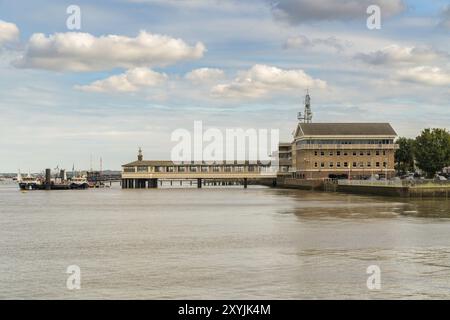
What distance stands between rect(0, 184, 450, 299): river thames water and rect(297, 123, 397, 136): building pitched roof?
9723 cm

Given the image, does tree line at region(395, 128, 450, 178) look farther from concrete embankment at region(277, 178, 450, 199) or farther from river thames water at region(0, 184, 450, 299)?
river thames water at region(0, 184, 450, 299)

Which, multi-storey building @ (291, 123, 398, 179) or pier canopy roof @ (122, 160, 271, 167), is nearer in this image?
multi-storey building @ (291, 123, 398, 179)

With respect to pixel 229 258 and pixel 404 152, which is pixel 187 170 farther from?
pixel 229 258

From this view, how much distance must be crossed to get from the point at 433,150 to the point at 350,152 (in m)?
24.0

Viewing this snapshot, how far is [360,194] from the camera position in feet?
386

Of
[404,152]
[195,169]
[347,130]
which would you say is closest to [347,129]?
[347,130]

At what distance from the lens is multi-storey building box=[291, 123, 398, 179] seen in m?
153

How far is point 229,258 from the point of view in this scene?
111 feet

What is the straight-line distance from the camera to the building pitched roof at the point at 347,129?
154000 millimetres

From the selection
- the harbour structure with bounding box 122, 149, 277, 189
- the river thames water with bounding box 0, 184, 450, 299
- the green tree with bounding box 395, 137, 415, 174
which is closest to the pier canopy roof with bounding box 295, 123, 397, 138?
the green tree with bounding box 395, 137, 415, 174
